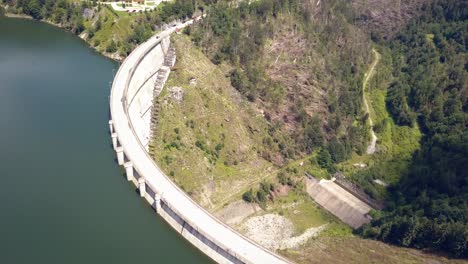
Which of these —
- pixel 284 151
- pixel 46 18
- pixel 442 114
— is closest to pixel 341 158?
pixel 284 151

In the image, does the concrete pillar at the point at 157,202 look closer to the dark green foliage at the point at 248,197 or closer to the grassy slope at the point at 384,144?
the dark green foliage at the point at 248,197

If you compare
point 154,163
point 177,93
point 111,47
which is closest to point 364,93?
point 177,93

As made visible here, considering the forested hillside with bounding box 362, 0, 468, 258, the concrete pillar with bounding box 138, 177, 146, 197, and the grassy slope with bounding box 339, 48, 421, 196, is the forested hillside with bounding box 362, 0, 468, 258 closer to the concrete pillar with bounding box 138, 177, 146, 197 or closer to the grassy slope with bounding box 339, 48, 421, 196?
the grassy slope with bounding box 339, 48, 421, 196

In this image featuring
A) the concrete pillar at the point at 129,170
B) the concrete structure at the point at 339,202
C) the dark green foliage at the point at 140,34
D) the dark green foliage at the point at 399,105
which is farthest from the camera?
the dark green foliage at the point at 140,34

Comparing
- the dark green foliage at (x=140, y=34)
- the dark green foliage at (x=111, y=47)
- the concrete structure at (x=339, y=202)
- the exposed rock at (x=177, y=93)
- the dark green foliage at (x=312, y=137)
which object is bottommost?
the concrete structure at (x=339, y=202)

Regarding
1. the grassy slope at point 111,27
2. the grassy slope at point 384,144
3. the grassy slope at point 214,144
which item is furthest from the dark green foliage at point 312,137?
the grassy slope at point 111,27

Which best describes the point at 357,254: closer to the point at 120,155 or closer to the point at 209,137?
Answer: the point at 209,137

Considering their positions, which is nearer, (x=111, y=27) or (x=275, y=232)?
(x=275, y=232)

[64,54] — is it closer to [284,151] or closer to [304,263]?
[284,151]
